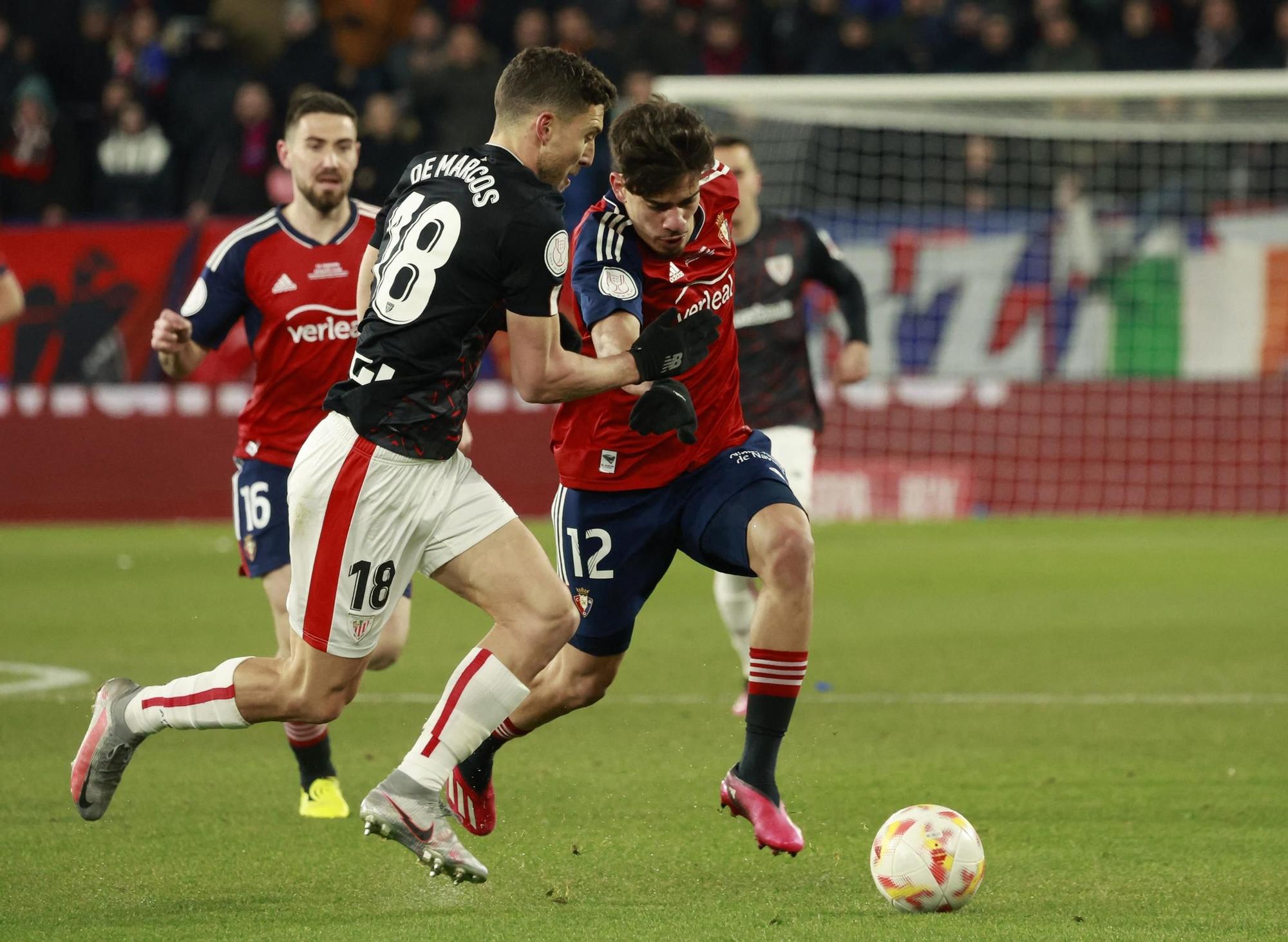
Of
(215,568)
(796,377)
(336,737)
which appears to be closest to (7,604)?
(215,568)

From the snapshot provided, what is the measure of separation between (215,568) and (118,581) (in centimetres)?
103

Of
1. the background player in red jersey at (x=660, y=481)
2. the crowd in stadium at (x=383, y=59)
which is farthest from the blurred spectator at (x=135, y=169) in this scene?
the background player in red jersey at (x=660, y=481)

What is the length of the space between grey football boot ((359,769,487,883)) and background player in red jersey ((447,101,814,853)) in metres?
0.94

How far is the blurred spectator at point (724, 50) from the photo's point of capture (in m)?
19.0

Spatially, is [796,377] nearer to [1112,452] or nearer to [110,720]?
[110,720]

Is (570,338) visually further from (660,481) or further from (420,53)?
(420,53)

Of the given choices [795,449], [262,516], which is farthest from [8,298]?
[795,449]

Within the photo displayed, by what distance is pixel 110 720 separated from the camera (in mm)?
5402

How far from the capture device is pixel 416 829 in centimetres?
482

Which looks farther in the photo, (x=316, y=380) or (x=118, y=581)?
(x=118, y=581)

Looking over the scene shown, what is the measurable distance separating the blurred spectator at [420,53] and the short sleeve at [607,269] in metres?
13.0

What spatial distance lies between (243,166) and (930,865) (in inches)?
581

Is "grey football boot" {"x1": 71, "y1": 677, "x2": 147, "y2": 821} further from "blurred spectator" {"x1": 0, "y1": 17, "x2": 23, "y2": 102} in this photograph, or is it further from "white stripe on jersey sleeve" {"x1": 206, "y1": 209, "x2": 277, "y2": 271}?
"blurred spectator" {"x1": 0, "y1": 17, "x2": 23, "y2": 102}

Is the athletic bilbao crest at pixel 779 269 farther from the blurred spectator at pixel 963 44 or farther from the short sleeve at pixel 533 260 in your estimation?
the blurred spectator at pixel 963 44
